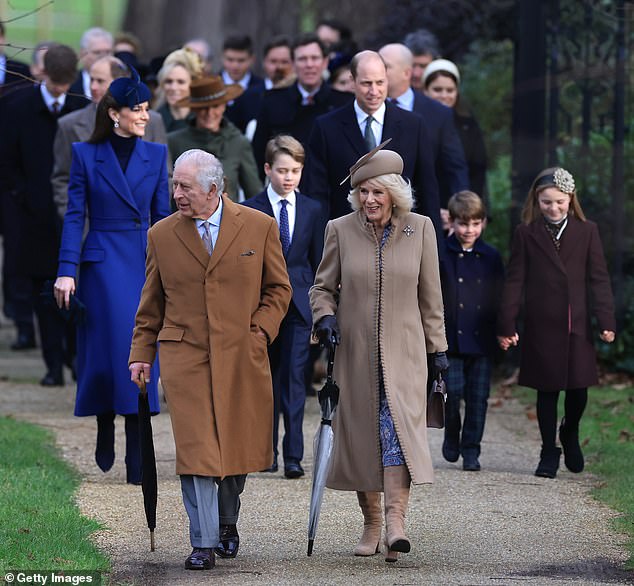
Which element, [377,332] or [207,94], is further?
[207,94]

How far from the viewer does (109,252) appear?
29.2ft

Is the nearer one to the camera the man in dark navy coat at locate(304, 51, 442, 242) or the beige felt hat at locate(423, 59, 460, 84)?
the man in dark navy coat at locate(304, 51, 442, 242)

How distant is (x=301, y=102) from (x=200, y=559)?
544 cm

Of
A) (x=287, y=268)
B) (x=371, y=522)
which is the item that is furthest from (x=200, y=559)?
(x=287, y=268)

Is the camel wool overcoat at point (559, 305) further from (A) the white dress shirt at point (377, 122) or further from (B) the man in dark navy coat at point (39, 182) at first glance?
(B) the man in dark navy coat at point (39, 182)

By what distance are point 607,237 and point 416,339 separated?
6011 millimetres

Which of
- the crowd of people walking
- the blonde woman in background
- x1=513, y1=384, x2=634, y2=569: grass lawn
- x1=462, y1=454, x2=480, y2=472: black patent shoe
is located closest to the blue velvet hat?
the crowd of people walking

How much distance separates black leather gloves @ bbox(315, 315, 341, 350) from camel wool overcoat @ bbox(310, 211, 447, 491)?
0.20 ft

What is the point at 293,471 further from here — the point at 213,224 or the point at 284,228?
the point at 213,224

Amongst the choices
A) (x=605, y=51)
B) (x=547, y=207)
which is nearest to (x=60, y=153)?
(x=547, y=207)

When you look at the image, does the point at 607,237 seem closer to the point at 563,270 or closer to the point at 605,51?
the point at 605,51

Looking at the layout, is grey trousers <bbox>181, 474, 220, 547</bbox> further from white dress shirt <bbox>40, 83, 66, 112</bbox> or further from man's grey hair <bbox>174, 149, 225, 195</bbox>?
white dress shirt <bbox>40, 83, 66, 112</bbox>

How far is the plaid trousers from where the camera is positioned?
9.52 m

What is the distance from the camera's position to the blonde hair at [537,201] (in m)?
9.34
